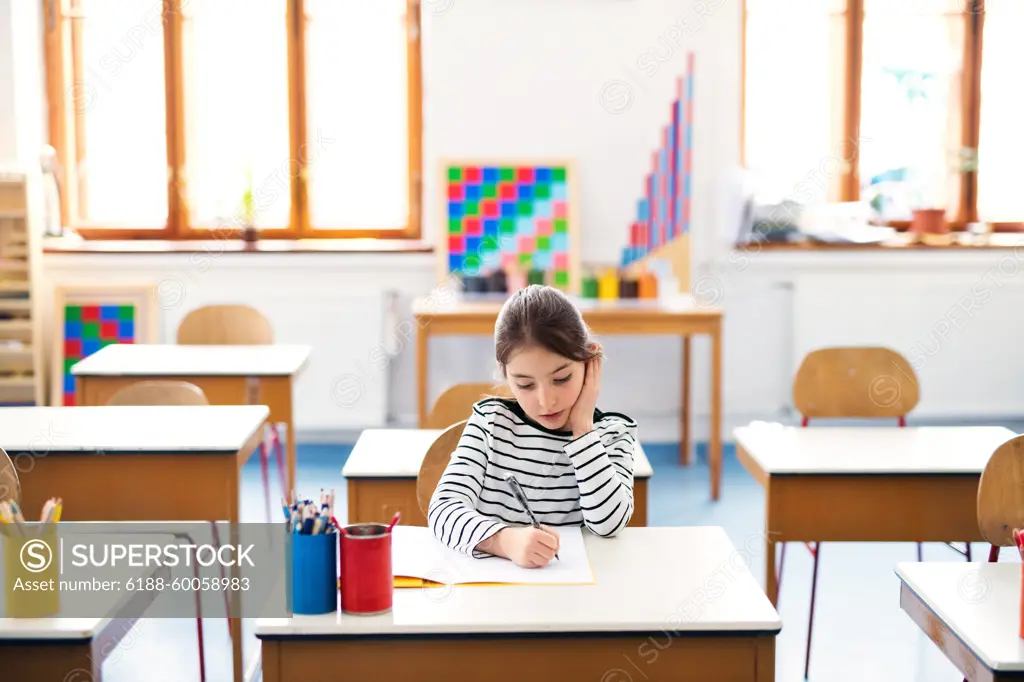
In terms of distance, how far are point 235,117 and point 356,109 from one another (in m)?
0.56

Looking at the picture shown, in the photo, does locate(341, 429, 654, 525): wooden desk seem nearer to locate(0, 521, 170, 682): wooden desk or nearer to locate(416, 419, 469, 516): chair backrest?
locate(416, 419, 469, 516): chair backrest

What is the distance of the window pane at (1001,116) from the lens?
17.5 ft

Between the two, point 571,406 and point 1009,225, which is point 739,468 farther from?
point 571,406

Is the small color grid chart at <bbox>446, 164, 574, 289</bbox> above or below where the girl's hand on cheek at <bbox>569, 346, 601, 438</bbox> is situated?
above

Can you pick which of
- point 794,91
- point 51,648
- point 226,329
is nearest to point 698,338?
point 794,91

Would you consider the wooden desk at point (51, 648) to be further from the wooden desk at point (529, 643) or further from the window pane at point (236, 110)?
the window pane at point (236, 110)

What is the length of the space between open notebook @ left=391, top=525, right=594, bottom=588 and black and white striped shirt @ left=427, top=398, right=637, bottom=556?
0.21ft

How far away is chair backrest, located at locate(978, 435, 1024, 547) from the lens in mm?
2004

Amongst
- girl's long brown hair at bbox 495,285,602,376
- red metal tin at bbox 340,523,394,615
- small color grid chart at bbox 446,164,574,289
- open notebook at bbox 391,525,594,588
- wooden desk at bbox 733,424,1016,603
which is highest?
small color grid chart at bbox 446,164,574,289

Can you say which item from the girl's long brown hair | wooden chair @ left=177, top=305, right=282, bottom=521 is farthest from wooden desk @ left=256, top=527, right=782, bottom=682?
wooden chair @ left=177, top=305, right=282, bottom=521

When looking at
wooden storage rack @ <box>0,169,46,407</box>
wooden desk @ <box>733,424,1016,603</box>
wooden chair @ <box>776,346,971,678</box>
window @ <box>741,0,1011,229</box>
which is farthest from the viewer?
window @ <box>741,0,1011,229</box>

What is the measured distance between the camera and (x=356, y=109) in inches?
206

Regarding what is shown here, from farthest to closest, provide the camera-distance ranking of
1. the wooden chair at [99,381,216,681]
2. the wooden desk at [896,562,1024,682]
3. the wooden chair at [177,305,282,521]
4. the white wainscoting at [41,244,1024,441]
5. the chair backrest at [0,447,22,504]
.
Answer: the white wainscoting at [41,244,1024,441]
the wooden chair at [177,305,282,521]
the wooden chair at [99,381,216,681]
the chair backrest at [0,447,22,504]
the wooden desk at [896,562,1024,682]

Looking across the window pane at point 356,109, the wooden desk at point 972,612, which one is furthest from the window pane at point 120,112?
the wooden desk at point 972,612
